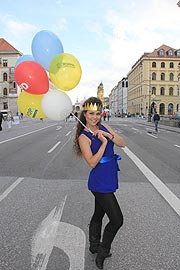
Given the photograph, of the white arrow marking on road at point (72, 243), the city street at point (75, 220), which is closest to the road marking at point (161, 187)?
the city street at point (75, 220)

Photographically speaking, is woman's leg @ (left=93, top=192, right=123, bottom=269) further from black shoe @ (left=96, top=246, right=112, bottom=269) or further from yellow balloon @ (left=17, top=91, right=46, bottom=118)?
yellow balloon @ (left=17, top=91, right=46, bottom=118)

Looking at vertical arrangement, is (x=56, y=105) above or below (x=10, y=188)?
above

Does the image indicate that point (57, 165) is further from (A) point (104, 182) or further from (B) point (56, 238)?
(A) point (104, 182)

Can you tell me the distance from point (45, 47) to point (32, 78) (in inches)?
26.5

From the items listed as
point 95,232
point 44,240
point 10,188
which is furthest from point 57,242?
point 10,188

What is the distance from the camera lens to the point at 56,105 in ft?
11.6

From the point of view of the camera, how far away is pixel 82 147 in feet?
9.59

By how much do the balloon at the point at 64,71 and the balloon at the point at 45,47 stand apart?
17 centimetres

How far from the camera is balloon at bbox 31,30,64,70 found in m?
3.94

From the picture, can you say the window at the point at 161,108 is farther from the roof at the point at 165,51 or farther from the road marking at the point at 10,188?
the road marking at the point at 10,188

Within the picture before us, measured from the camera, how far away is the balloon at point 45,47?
12.9 feet

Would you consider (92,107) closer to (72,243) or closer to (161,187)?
(72,243)

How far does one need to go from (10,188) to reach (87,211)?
223cm

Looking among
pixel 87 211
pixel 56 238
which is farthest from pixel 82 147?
pixel 87 211
